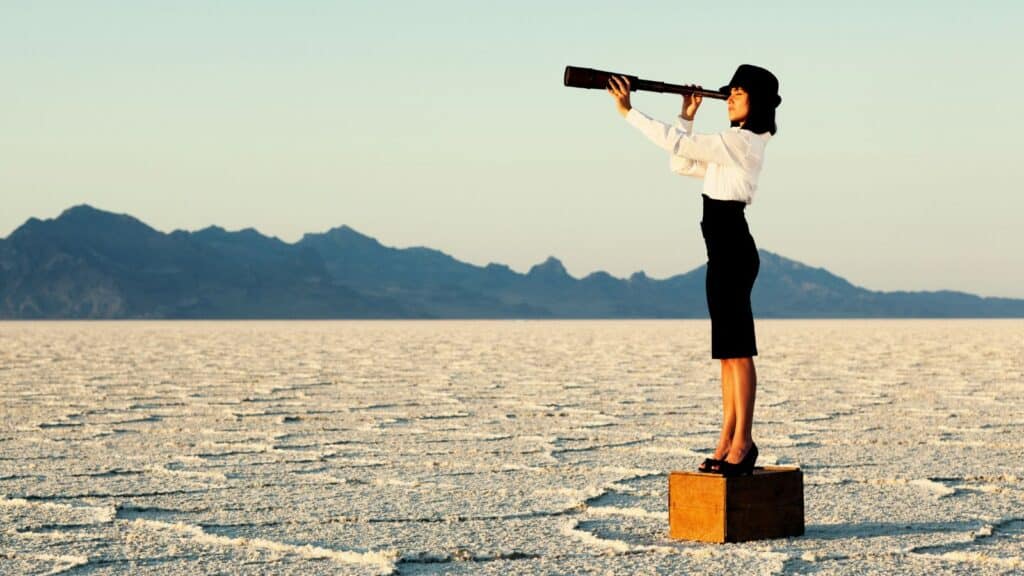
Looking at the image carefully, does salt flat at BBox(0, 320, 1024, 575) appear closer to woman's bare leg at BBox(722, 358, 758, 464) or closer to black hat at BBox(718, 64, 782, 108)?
woman's bare leg at BBox(722, 358, 758, 464)

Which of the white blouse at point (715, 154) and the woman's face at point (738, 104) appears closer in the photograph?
the white blouse at point (715, 154)

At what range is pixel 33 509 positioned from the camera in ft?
13.2

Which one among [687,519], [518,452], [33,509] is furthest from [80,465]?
[687,519]

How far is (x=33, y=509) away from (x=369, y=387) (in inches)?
231

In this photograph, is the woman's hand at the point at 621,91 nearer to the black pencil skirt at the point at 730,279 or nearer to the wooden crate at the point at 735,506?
the black pencil skirt at the point at 730,279

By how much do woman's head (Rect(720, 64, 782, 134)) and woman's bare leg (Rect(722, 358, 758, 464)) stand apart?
599 mm

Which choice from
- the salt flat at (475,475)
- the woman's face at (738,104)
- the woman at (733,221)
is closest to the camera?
the salt flat at (475,475)

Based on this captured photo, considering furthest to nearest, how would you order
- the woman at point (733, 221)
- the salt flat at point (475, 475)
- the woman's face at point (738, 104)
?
the woman's face at point (738, 104)
the woman at point (733, 221)
the salt flat at point (475, 475)

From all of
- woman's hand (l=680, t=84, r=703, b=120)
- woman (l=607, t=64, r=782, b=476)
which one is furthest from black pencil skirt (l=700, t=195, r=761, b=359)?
woman's hand (l=680, t=84, r=703, b=120)

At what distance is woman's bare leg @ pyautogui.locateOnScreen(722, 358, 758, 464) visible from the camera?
3.42 meters

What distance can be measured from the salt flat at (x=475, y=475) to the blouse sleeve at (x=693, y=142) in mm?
952

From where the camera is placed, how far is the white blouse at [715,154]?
3.31 metres

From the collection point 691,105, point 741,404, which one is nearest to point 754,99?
point 691,105

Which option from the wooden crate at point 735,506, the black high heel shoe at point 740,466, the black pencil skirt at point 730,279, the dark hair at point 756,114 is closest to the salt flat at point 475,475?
the wooden crate at point 735,506
